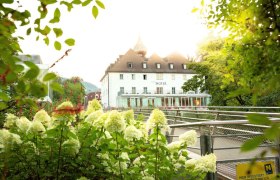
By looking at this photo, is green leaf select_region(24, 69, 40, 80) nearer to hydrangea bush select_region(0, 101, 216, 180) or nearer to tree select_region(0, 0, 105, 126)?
tree select_region(0, 0, 105, 126)

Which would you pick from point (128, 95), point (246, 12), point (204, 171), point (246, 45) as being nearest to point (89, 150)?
point (204, 171)

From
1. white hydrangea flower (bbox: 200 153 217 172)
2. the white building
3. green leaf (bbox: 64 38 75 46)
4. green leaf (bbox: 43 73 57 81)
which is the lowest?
white hydrangea flower (bbox: 200 153 217 172)

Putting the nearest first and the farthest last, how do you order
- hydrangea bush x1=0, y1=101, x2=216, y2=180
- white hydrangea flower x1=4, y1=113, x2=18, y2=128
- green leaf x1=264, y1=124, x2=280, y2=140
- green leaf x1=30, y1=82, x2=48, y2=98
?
green leaf x1=264, y1=124, x2=280, y2=140 → green leaf x1=30, y1=82, x2=48, y2=98 → hydrangea bush x1=0, y1=101, x2=216, y2=180 → white hydrangea flower x1=4, y1=113, x2=18, y2=128

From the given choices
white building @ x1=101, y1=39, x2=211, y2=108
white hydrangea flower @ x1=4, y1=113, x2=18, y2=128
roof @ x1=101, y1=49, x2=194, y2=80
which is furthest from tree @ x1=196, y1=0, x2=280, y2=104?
roof @ x1=101, y1=49, x2=194, y2=80

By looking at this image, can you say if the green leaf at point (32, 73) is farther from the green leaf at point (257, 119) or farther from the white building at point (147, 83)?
the white building at point (147, 83)

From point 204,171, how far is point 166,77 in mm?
63416

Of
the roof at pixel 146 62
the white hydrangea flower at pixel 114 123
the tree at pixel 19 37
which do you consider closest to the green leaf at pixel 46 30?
the tree at pixel 19 37

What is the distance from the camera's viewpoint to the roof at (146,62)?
63.6 metres

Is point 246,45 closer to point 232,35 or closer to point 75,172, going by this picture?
point 232,35

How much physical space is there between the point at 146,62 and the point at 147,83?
4948 mm

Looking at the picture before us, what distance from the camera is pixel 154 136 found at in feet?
9.97

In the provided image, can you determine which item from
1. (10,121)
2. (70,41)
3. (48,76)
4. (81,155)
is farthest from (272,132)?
(10,121)

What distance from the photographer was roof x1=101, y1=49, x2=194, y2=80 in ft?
209

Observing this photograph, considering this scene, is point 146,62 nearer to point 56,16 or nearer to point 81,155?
point 81,155
